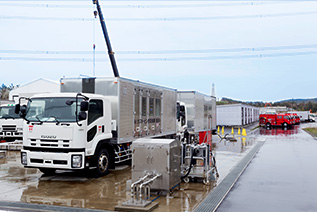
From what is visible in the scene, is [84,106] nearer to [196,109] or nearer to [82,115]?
[82,115]

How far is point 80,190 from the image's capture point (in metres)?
8.60

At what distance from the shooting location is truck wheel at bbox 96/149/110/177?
9867 millimetres

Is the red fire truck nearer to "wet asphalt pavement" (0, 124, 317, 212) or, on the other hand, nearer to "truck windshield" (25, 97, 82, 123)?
"wet asphalt pavement" (0, 124, 317, 212)

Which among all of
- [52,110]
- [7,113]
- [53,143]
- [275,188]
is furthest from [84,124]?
[7,113]

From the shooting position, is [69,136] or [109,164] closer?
[69,136]

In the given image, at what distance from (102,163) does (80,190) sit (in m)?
1.56

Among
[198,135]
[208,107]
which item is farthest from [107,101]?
[208,107]

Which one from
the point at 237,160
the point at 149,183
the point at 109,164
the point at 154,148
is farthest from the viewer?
the point at 237,160

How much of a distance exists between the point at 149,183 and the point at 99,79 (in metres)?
4.57

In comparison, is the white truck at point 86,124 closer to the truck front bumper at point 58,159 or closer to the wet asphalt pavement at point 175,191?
the truck front bumper at point 58,159

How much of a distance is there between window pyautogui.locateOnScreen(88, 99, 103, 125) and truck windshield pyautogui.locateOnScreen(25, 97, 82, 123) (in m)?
0.38

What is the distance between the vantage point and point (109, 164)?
34.7ft

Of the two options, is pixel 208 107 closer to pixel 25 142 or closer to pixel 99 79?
pixel 99 79

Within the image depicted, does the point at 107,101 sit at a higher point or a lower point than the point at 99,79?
lower
